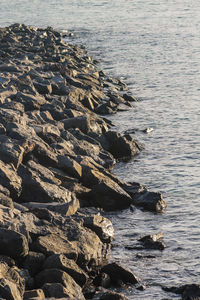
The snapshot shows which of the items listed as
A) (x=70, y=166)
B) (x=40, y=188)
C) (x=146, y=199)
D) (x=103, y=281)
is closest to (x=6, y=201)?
(x=40, y=188)

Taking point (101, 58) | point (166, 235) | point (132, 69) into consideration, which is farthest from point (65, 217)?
point (101, 58)

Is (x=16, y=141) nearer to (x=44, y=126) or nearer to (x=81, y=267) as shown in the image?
(x=44, y=126)

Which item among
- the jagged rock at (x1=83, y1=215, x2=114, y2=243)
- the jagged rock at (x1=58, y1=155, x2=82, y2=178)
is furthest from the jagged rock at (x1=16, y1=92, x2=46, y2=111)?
the jagged rock at (x1=83, y1=215, x2=114, y2=243)

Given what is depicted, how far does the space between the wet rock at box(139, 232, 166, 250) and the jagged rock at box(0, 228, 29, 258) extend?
3.50m

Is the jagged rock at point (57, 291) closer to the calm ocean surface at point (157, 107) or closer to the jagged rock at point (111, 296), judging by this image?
the jagged rock at point (111, 296)

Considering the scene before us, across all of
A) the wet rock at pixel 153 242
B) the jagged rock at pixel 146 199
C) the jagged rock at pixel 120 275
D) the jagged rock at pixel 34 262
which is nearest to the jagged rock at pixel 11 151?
the jagged rock at pixel 146 199

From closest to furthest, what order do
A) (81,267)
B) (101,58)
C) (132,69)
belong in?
(81,267), (132,69), (101,58)

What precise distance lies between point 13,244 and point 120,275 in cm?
233

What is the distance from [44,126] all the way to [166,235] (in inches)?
249

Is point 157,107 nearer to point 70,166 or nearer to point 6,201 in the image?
point 70,166

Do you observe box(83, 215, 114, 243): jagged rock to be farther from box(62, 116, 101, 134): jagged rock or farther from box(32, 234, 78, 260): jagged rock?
box(62, 116, 101, 134): jagged rock

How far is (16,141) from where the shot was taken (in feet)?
52.0

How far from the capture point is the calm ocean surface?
514 inches

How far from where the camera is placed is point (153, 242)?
1347cm
